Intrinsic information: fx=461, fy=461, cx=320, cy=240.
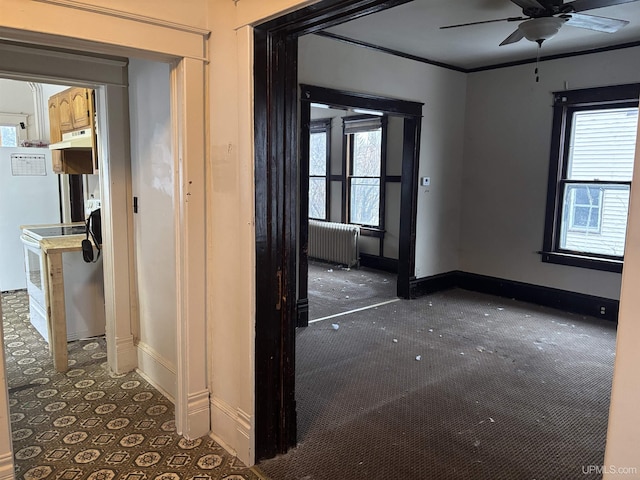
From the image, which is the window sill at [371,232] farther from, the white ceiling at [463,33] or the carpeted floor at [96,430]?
the carpeted floor at [96,430]

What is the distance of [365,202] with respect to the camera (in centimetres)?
699

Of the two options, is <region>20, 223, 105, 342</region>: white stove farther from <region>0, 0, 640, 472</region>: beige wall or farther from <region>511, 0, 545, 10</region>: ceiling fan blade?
<region>511, 0, 545, 10</region>: ceiling fan blade

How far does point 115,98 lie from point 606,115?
175 inches

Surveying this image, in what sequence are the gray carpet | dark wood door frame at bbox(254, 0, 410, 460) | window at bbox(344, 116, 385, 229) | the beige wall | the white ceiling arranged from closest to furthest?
the beige wall < dark wood door frame at bbox(254, 0, 410, 460) < the white ceiling < the gray carpet < window at bbox(344, 116, 385, 229)

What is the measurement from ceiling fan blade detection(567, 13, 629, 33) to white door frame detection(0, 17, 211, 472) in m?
2.51

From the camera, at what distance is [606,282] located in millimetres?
4570

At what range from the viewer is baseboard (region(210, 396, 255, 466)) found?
220 cm

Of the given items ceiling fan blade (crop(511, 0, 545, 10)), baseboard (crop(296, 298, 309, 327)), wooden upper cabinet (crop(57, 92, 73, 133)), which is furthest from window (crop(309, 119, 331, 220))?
ceiling fan blade (crop(511, 0, 545, 10))

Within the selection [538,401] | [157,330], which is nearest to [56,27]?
[157,330]

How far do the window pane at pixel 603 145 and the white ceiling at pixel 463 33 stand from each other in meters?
0.67

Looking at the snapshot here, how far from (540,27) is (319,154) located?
4.68m

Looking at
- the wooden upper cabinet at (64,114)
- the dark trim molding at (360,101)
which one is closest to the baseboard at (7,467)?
the wooden upper cabinet at (64,114)

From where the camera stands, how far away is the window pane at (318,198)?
757 centimetres

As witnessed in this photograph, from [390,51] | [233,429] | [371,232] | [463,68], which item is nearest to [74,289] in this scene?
[233,429]
